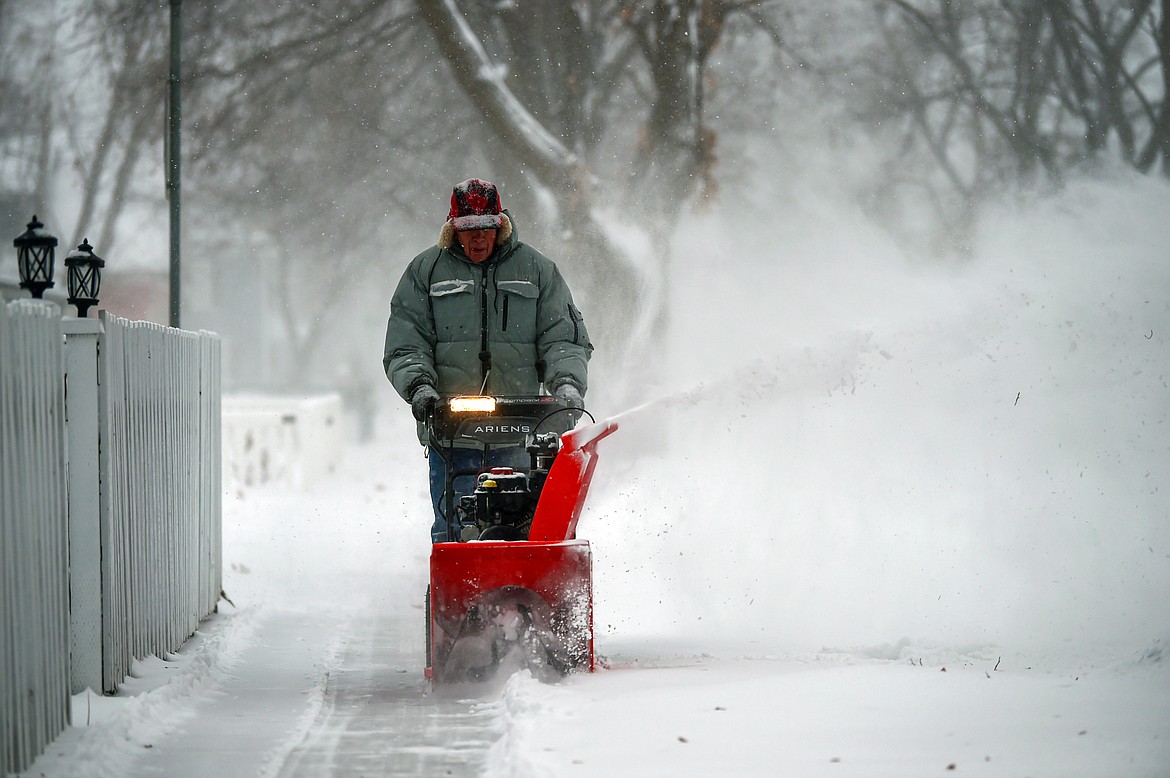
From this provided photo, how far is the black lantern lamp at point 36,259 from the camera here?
6234 millimetres

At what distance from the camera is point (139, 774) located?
4.33 metres

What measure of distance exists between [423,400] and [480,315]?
651 millimetres

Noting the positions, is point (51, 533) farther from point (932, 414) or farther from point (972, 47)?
point (972, 47)

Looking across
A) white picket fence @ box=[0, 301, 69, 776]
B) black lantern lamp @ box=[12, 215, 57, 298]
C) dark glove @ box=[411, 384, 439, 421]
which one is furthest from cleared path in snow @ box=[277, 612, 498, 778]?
black lantern lamp @ box=[12, 215, 57, 298]

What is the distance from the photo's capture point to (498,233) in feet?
21.3

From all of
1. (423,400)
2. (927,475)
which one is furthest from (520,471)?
(927,475)

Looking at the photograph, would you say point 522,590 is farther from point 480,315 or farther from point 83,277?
→ point 83,277

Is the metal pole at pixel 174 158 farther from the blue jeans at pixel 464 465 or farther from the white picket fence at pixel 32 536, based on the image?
the white picket fence at pixel 32 536

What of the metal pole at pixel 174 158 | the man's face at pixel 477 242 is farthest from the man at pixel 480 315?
the metal pole at pixel 174 158

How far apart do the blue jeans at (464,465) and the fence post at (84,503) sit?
1552mm

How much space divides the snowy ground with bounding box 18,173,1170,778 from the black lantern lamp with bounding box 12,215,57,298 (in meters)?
1.84

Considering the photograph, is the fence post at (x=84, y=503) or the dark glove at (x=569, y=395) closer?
the fence post at (x=84, y=503)

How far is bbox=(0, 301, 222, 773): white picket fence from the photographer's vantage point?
4.30 metres

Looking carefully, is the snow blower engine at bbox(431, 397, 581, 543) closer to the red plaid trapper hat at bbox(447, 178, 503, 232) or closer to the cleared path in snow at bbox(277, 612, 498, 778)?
the cleared path in snow at bbox(277, 612, 498, 778)
